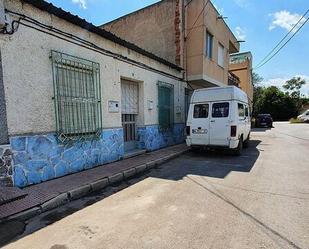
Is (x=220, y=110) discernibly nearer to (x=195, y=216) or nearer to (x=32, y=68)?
(x=195, y=216)

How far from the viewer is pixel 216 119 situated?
8.96 meters

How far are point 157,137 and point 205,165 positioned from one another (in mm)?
3211

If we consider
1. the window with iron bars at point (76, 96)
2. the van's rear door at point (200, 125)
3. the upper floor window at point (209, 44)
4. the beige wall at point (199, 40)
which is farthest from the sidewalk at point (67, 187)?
the upper floor window at point (209, 44)

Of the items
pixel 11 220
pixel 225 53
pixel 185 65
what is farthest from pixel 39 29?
pixel 225 53

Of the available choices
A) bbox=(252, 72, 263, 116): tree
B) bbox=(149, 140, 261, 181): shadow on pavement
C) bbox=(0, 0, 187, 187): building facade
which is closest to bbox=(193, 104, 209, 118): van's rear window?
bbox=(149, 140, 261, 181): shadow on pavement

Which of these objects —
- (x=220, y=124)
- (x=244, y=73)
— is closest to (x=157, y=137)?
(x=220, y=124)

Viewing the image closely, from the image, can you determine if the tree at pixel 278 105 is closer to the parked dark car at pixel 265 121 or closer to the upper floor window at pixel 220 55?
the parked dark car at pixel 265 121

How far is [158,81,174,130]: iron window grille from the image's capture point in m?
10.6

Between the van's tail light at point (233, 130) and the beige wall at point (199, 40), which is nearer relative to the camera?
the van's tail light at point (233, 130)

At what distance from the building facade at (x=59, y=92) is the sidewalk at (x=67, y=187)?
0.40 metres

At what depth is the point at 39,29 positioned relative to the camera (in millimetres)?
5375

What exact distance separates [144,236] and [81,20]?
5731 millimetres

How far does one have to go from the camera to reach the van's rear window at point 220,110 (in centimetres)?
889

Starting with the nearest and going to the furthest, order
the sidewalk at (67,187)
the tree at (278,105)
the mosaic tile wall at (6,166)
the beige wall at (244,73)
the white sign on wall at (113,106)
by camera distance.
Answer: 1. the sidewalk at (67,187)
2. the mosaic tile wall at (6,166)
3. the white sign on wall at (113,106)
4. the beige wall at (244,73)
5. the tree at (278,105)
